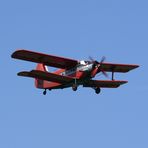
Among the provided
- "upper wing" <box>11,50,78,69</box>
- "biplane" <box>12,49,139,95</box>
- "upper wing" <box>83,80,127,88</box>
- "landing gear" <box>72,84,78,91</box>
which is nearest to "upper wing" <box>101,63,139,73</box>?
"biplane" <box>12,49,139,95</box>

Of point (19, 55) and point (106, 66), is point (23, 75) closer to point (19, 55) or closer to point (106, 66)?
point (19, 55)

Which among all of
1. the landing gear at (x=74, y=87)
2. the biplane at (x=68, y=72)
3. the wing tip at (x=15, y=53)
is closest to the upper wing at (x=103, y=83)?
the biplane at (x=68, y=72)

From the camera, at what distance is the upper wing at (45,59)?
186ft

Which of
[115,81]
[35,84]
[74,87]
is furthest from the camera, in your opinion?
[35,84]

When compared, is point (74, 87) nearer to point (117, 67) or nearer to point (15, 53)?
point (15, 53)

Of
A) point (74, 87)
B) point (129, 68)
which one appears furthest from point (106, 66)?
point (74, 87)

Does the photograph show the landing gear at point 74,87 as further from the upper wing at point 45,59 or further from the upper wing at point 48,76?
the upper wing at point 45,59

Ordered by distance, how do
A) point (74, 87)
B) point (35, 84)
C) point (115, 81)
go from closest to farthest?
1. point (74, 87)
2. point (115, 81)
3. point (35, 84)

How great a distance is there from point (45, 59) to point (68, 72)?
2363 millimetres

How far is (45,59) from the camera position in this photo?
192 feet

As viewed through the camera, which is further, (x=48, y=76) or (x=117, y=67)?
(x=117, y=67)

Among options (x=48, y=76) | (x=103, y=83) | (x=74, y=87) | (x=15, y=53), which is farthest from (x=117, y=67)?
(x=15, y=53)

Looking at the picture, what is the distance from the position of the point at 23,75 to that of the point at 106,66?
28.6ft

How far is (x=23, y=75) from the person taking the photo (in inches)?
2200
